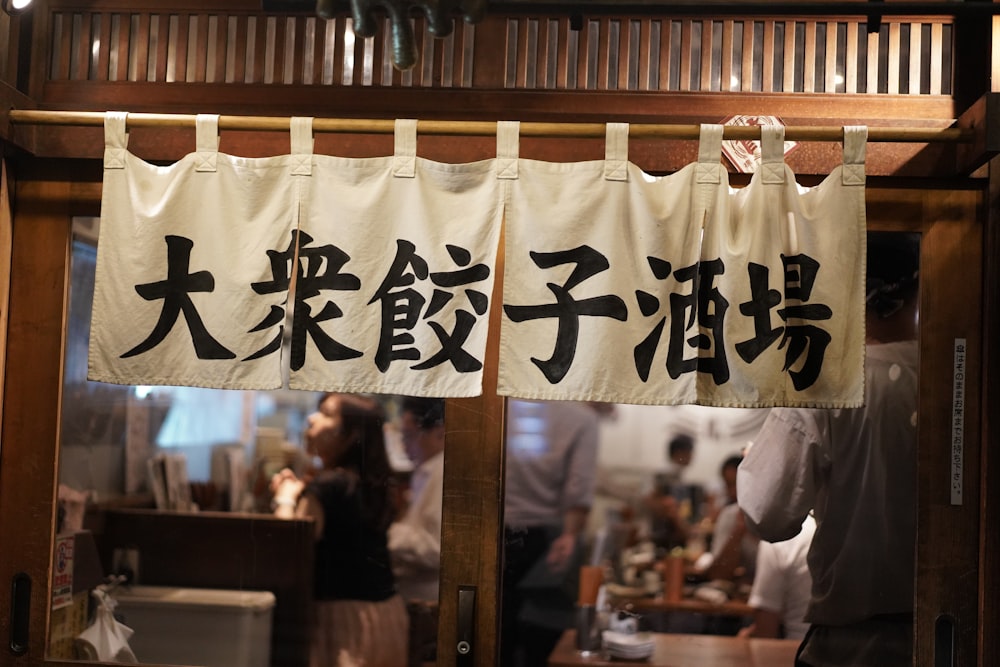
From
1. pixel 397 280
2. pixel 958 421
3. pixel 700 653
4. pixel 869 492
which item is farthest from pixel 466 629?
pixel 958 421

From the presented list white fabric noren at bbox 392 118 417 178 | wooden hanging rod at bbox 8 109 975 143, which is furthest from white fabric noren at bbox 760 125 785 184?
white fabric noren at bbox 392 118 417 178

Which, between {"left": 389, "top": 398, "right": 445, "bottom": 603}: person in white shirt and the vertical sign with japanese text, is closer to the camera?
the vertical sign with japanese text

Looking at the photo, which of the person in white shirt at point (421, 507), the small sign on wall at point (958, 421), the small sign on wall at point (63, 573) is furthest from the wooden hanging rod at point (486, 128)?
the small sign on wall at point (63, 573)

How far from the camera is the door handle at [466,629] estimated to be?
3.77m

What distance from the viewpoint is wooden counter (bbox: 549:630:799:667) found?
3.96 metres

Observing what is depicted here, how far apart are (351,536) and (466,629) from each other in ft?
2.46

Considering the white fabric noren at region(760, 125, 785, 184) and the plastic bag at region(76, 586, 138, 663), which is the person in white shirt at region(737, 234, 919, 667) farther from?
the plastic bag at region(76, 586, 138, 663)

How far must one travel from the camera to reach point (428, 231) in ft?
11.8

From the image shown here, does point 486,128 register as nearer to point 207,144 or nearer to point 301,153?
point 301,153

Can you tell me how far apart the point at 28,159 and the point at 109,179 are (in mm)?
595

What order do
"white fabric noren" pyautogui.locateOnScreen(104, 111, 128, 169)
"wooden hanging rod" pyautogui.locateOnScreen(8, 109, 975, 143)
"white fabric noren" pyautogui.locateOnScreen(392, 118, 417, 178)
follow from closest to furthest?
"wooden hanging rod" pyautogui.locateOnScreen(8, 109, 975, 143) → "white fabric noren" pyautogui.locateOnScreen(392, 118, 417, 178) → "white fabric noren" pyautogui.locateOnScreen(104, 111, 128, 169)

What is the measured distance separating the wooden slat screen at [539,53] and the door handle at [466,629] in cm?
216

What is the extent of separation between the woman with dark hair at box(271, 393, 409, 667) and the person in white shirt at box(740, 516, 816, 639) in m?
1.63

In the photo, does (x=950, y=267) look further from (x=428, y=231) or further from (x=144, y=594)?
(x=144, y=594)
